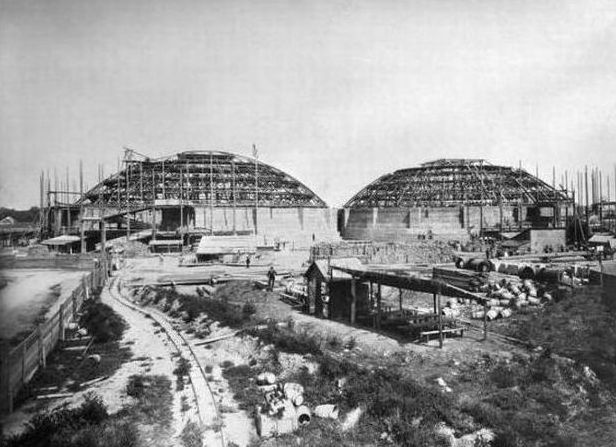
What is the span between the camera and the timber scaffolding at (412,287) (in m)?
14.6

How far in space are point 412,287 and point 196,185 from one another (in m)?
41.1

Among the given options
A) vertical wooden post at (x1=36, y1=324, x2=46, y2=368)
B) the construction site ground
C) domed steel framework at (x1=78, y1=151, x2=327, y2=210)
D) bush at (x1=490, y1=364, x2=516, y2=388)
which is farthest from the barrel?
domed steel framework at (x1=78, y1=151, x2=327, y2=210)

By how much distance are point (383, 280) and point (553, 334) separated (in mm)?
5790

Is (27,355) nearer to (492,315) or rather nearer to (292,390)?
(292,390)

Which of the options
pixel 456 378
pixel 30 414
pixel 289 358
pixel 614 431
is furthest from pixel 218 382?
pixel 614 431

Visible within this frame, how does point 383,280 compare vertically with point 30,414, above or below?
above

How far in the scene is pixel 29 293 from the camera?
23.4 meters

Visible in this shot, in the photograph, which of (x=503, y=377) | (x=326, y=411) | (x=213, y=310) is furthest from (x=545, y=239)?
(x=326, y=411)

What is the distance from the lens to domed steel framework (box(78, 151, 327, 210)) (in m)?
51.7

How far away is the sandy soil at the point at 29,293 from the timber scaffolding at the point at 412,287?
1140 centimetres

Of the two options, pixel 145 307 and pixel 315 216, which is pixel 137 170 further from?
pixel 145 307

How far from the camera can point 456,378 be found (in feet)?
39.3

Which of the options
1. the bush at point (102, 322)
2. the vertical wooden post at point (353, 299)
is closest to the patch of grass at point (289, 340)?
the vertical wooden post at point (353, 299)

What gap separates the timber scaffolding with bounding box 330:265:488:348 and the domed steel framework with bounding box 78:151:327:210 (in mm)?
32988
